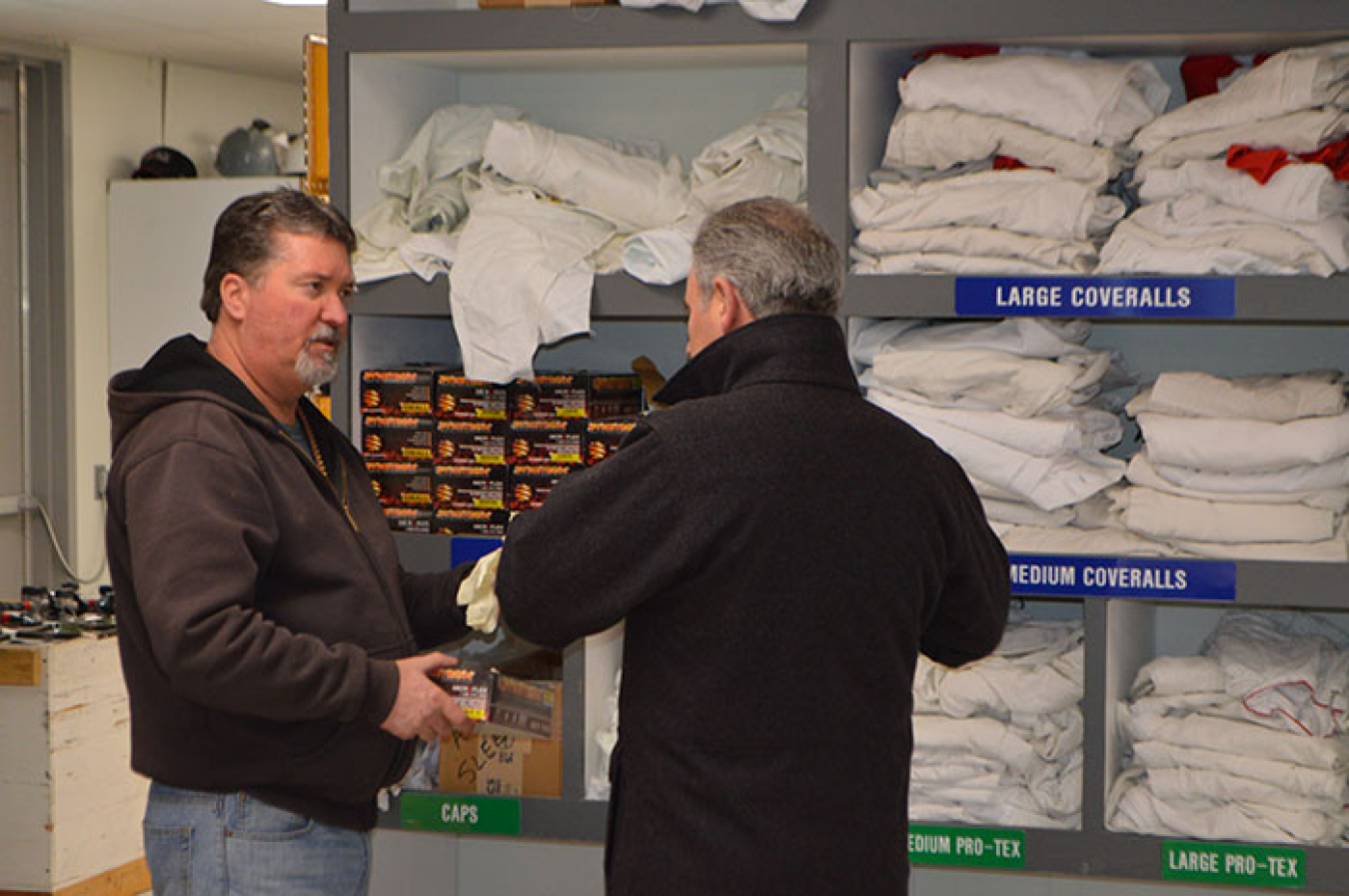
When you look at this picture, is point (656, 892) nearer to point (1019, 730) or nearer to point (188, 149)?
point (1019, 730)

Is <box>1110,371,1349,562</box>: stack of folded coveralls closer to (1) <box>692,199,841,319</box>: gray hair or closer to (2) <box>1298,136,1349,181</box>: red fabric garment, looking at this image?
(2) <box>1298,136,1349,181</box>: red fabric garment

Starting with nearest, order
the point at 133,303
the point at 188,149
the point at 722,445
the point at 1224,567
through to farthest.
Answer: the point at 722,445 < the point at 1224,567 < the point at 133,303 < the point at 188,149

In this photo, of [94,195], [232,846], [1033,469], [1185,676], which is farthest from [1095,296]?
[94,195]

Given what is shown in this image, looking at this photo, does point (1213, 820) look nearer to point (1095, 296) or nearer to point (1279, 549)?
point (1279, 549)

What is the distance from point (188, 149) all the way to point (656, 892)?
7.62 metres

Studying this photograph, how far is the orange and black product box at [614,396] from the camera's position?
3.02 m

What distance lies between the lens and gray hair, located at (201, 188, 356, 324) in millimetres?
2320

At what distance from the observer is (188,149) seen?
8.64m

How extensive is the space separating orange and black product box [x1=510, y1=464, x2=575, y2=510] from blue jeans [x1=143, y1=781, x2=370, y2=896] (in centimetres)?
94

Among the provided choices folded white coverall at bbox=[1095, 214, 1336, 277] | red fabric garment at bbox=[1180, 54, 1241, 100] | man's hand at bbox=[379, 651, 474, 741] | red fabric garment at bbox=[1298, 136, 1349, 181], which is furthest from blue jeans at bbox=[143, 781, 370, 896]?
red fabric garment at bbox=[1180, 54, 1241, 100]

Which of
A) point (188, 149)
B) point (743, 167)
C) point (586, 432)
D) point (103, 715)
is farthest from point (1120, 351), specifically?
point (188, 149)

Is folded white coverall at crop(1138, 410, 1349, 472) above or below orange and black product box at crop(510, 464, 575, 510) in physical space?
above

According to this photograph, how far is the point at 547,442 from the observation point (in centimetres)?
303

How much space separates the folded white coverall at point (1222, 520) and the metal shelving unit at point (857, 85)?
0.09 metres
